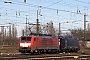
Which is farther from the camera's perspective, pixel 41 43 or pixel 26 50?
pixel 41 43

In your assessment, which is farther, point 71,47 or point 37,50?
point 71,47

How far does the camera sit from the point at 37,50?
125 ft

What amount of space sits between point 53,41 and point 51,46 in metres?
0.92

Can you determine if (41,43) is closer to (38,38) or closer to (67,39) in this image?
(38,38)

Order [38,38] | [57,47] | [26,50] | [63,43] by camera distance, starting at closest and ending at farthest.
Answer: [26,50]
[38,38]
[57,47]
[63,43]

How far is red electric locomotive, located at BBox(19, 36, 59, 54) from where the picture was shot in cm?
3648

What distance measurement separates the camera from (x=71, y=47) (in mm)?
48625

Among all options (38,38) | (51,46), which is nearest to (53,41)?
(51,46)

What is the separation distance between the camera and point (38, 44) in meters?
38.3

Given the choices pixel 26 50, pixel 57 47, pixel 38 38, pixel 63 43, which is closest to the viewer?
pixel 26 50

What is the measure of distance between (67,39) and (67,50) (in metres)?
2.14

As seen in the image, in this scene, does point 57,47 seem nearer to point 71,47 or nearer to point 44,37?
point 44,37

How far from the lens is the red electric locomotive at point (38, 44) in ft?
120

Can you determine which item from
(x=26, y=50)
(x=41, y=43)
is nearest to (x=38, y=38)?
(x=41, y=43)
